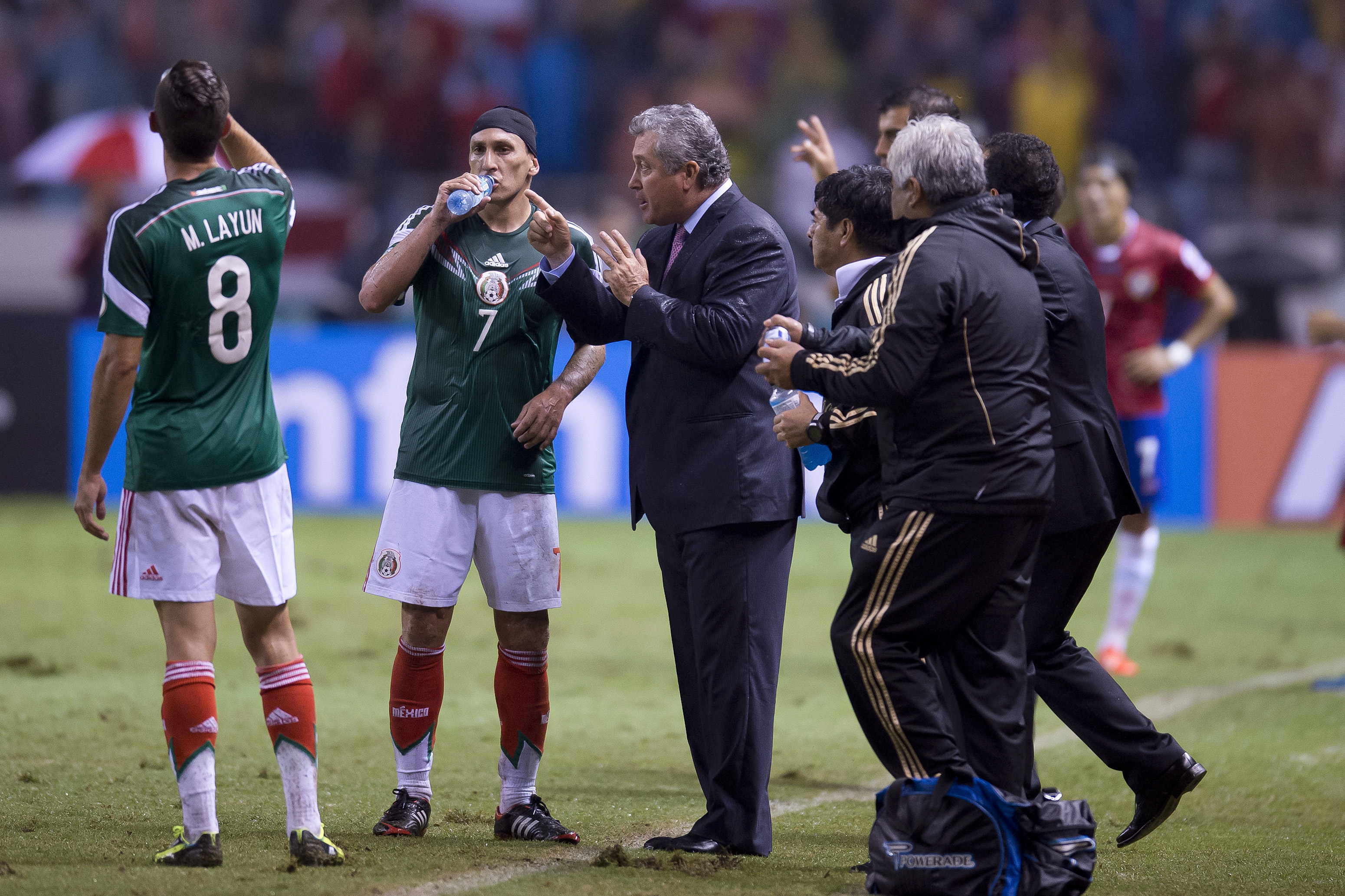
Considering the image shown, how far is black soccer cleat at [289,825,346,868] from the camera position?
4.23 metres

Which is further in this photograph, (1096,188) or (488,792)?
(1096,188)

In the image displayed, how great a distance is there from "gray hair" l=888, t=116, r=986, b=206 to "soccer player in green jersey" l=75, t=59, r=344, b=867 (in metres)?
1.81

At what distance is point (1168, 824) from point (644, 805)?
177 cm

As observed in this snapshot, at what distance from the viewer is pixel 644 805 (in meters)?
5.25

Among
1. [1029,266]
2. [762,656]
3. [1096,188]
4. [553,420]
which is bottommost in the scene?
[762,656]

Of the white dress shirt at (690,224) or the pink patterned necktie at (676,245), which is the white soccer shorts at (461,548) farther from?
→ the pink patterned necktie at (676,245)

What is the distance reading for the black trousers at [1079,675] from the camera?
15.5 feet

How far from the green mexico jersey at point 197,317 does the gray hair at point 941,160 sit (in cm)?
180

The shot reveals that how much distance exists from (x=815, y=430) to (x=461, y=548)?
1.23 meters

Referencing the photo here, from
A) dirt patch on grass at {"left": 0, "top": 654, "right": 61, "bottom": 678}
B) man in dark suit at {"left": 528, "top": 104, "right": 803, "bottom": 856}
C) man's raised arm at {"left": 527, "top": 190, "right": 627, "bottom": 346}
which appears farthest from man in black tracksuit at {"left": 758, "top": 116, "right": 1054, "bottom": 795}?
dirt patch on grass at {"left": 0, "top": 654, "right": 61, "bottom": 678}

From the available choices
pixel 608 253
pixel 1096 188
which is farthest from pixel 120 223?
pixel 1096 188

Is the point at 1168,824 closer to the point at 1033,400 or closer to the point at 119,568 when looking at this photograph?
the point at 1033,400

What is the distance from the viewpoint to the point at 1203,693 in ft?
24.0

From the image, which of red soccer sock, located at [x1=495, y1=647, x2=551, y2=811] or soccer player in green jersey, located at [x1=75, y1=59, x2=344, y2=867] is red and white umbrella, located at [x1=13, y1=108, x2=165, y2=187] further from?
red soccer sock, located at [x1=495, y1=647, x2=551, y2=811]
